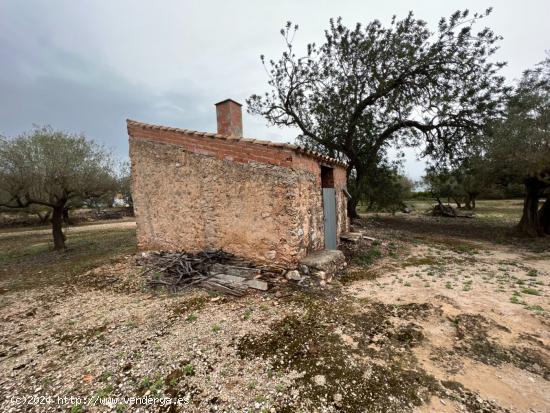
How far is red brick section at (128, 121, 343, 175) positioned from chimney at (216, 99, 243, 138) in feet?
5.09

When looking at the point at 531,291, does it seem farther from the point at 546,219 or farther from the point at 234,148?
the point at 546,219

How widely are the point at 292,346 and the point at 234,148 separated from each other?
16.0 feet

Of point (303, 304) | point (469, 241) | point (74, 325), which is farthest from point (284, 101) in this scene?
point (74, 325)

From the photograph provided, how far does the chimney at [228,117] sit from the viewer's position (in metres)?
8.30

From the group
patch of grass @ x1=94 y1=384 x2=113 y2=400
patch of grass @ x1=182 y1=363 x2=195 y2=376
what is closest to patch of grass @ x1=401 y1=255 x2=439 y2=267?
patch of grass @ x1=182 y1=363 x2=195 y2=376

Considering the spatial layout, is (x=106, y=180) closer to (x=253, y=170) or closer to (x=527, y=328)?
(x=253, y=170)

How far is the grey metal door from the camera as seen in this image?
7.92m

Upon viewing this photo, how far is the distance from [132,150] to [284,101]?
10.7m

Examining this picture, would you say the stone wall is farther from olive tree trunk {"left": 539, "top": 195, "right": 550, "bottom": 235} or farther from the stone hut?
olive tree trunk {"left": 539, "top": 195, "right": 550, "bottom": 235}

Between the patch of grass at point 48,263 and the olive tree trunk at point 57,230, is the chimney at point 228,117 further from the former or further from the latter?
the olive tree trunk at point 57,230

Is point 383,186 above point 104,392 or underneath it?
above

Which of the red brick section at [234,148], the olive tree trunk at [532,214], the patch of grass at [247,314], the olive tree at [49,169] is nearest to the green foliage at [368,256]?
the red brick section at [234,148]

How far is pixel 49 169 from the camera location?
1030cm

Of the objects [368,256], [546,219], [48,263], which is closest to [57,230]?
[48,263]
